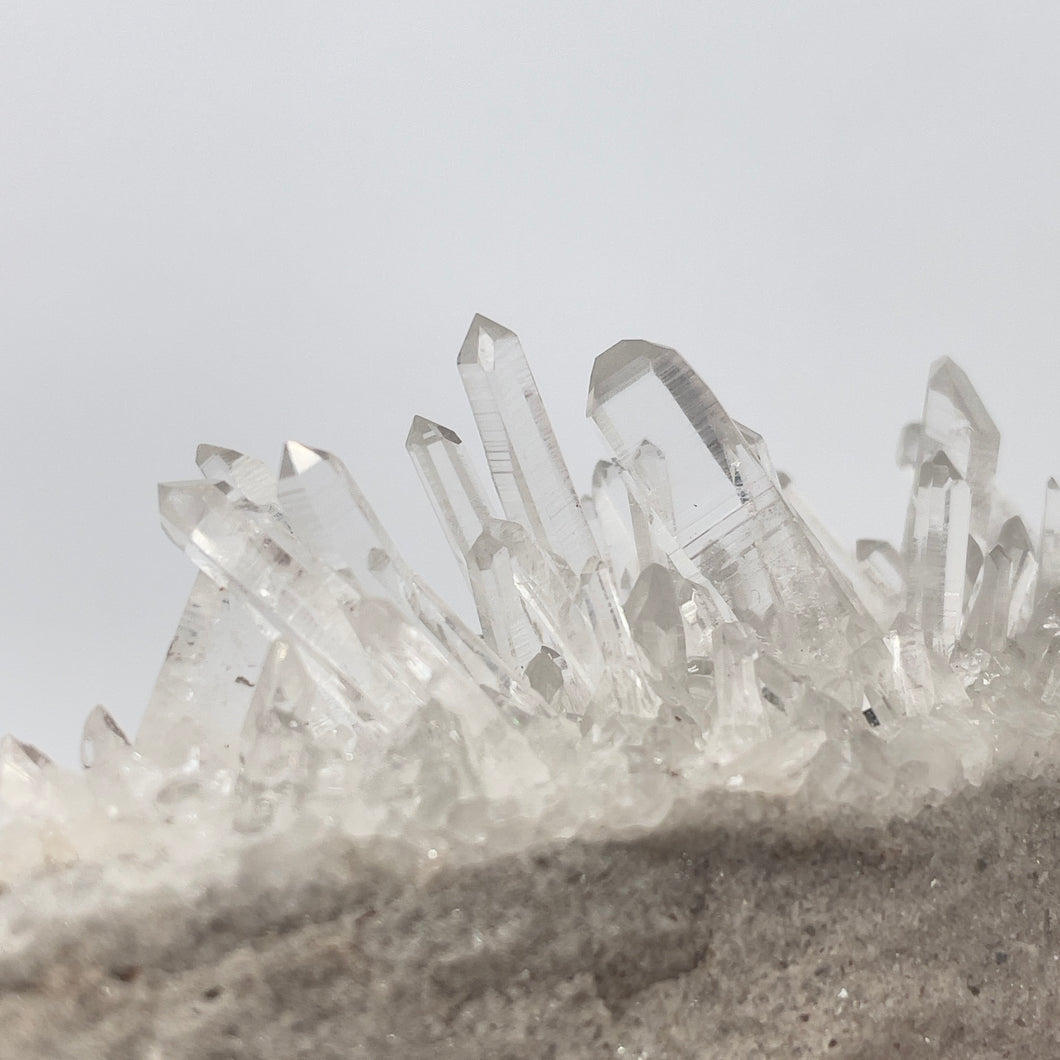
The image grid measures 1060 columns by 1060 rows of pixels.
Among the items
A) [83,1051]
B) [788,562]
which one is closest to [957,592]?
[788,562]

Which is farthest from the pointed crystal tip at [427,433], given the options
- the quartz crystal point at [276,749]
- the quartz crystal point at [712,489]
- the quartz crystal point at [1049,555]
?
the quartz crystal point at [1049,555]

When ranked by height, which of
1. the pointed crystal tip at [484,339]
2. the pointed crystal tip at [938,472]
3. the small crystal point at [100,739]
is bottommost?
the pointed crystal tip at [938,472]

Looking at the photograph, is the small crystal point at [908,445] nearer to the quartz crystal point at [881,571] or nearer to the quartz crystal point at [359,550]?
the quartz crystal point at [881,571]

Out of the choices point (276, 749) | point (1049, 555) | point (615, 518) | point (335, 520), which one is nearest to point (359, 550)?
point (335, 520)

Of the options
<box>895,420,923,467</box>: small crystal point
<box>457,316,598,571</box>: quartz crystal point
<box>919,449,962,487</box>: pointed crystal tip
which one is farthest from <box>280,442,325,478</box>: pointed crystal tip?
<box>895,420,923,467</box>: small crystal point

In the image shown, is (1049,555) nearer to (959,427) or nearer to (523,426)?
(959,427)

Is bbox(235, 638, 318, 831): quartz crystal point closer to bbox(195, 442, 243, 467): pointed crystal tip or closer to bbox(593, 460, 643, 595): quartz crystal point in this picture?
bbox(195, 442, 243, 467): pointed crystal tip
